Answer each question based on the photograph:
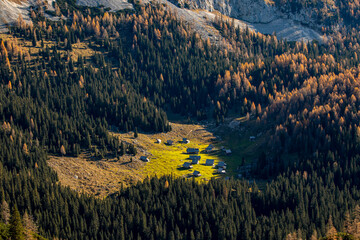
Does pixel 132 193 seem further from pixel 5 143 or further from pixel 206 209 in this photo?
pixel 5 143

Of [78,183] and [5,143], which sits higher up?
[5,143]

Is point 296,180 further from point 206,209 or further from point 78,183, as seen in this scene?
point 78,183

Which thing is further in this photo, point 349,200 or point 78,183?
point 78,183

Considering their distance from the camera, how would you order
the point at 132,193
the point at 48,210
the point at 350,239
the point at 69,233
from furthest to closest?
the point at 132,193 → the point at 48,210 → the point at 69,233 → the point at 350,239

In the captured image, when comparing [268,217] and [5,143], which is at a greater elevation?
[5,143]

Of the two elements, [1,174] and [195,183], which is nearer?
[1,174]

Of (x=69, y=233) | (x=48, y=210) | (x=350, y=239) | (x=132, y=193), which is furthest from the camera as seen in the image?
(x=132, y=193)

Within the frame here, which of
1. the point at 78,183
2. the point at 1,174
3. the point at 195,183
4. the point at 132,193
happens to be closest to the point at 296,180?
the point at 195,183

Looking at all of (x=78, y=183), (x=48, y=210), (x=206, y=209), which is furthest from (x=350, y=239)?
(x=78, y=183)

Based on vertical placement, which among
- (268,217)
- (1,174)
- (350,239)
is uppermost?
(350,239)
